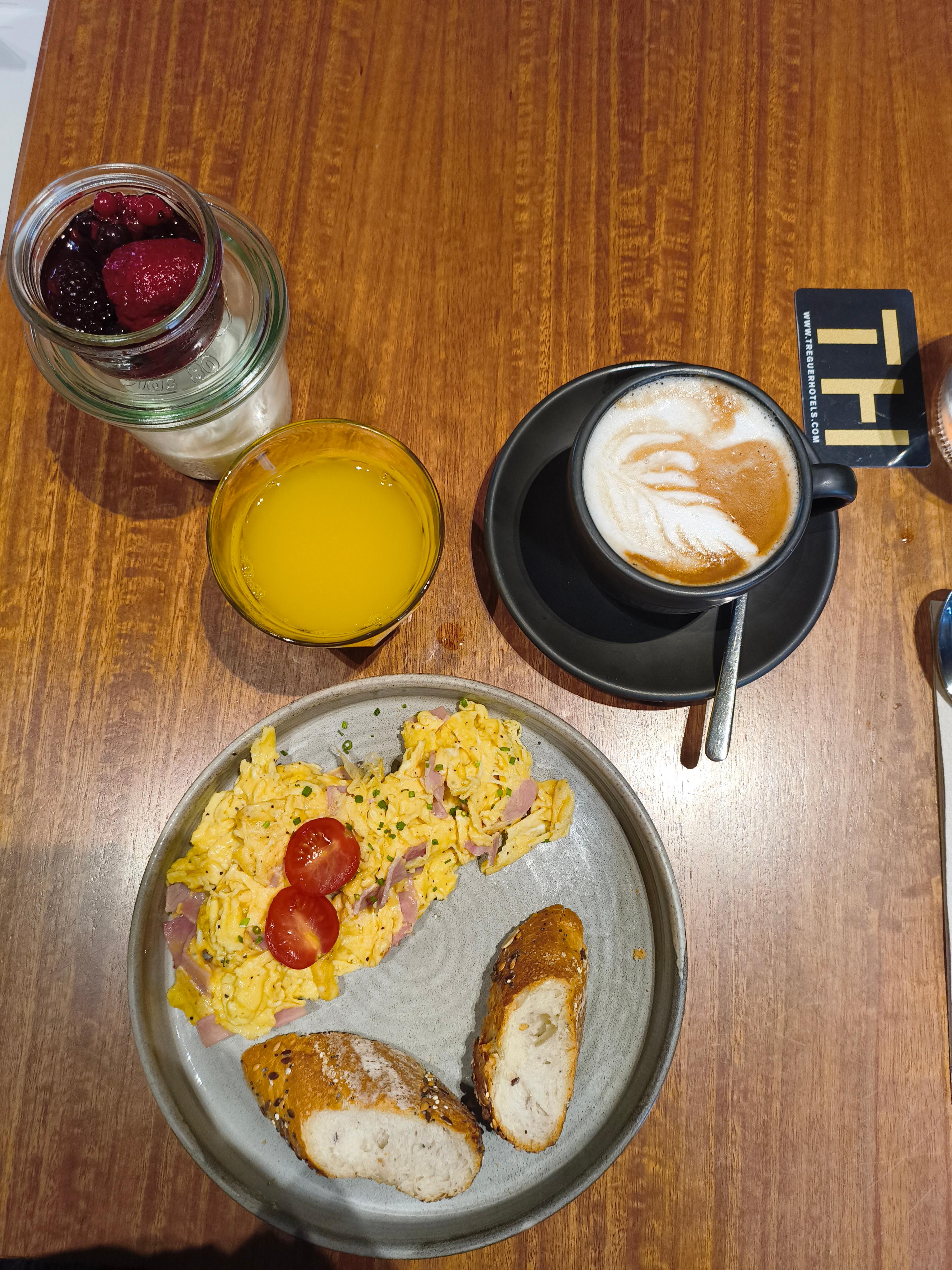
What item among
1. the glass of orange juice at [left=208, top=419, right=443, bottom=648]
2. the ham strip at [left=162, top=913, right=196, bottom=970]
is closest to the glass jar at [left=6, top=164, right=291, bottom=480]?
the glass of orange juice at [left=208, top=419, right=443, bottom=648]

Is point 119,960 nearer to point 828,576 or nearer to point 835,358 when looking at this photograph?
point 828,576

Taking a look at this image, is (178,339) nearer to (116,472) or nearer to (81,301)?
(81,301)

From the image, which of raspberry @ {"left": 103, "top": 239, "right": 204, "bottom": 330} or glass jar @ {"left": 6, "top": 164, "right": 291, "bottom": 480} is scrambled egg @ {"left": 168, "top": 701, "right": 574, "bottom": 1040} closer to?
glass jar @ {"left": 6, "top": 164, "right": 291, "bottom": 480}

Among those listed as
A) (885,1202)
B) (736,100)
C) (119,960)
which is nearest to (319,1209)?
(119,960)

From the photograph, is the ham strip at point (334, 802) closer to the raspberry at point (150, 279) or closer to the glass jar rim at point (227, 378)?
the glass jar rim at point (227, 378)

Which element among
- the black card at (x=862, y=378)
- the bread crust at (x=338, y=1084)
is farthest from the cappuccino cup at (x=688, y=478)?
the bread crust at (x=338, y=1084)
